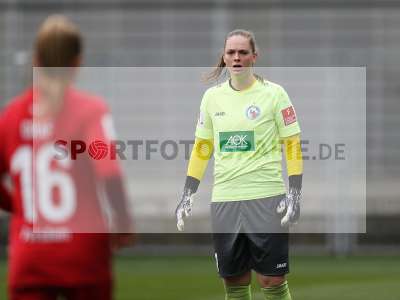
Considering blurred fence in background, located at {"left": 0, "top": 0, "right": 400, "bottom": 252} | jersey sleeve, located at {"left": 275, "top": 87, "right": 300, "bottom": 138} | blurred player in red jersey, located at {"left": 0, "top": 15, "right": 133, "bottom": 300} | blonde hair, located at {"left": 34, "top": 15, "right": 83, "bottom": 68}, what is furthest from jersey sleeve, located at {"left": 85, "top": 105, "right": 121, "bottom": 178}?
blurred fence in background, located at {"left": 0, "top": 0, "right": 400, "bottom": 252}

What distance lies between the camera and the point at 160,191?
53.8 feet

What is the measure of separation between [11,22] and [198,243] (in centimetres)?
442

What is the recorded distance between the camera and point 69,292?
3.91 m

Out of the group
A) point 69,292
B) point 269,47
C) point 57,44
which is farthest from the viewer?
point 269,47

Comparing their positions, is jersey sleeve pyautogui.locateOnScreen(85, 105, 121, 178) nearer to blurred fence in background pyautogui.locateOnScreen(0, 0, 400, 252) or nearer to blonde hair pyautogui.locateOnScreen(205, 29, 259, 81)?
blonde hair pyautogui.locateOnScreen(205, 29, 259, 81)

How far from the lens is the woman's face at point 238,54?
6.27 meters

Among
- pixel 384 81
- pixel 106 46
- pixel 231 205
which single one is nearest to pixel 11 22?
pixel 106 46

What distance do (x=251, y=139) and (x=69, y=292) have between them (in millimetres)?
2570

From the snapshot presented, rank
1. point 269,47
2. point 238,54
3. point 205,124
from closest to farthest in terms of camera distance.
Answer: point 238,54, point 205,124, point 269,47

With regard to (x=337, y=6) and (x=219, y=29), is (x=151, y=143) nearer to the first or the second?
(x=219, y=29)

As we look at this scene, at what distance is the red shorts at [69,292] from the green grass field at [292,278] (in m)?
5.82

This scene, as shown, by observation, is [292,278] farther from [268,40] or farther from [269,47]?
[268,40]

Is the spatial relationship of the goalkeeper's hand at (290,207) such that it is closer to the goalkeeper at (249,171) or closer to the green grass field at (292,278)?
the goalkeeper at (249,171)

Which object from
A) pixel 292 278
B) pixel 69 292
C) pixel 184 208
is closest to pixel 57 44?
pixel 69 292
